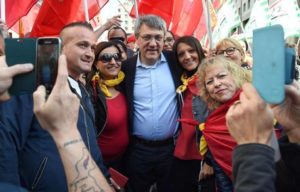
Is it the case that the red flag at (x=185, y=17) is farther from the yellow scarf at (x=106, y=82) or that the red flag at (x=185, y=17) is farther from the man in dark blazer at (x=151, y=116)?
the yellow scarf at (x=106, y=82)

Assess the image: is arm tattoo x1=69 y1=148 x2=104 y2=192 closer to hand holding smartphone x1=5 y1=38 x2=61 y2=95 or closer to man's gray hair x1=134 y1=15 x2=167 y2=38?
hand holding smartphone x1=5 y1=38 x2=61 y2=95

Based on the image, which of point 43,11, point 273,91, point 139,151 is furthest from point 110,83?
point 43,11

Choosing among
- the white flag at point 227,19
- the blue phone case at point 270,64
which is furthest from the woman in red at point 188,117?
the white flag at point 227,19

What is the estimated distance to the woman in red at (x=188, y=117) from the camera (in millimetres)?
3275

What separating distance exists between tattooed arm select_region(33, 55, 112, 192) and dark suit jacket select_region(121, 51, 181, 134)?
227 cm

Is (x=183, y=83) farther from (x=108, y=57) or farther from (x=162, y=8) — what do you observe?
(x=162, y=8)

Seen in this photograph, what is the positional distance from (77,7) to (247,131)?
596cm

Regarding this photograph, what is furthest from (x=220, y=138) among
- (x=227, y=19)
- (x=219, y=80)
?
(x=227, y=19)

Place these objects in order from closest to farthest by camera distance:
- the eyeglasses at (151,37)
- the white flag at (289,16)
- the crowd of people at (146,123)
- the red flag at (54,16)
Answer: the crowd of people at (146,123) < the eyeglasses at (151,37) < the red flag at (54,16) < the white flag at (289,16)

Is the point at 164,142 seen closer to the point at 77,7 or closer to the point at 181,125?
the point at 181,125

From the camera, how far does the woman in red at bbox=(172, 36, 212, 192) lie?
3275 mm

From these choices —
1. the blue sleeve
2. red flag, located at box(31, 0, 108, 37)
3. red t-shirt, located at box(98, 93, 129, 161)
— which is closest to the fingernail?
the blue sleeve

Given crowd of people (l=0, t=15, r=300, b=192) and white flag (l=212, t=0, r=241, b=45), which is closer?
crowd of people (l=0, t=15, r=300, b=192)

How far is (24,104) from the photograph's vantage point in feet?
6.67
